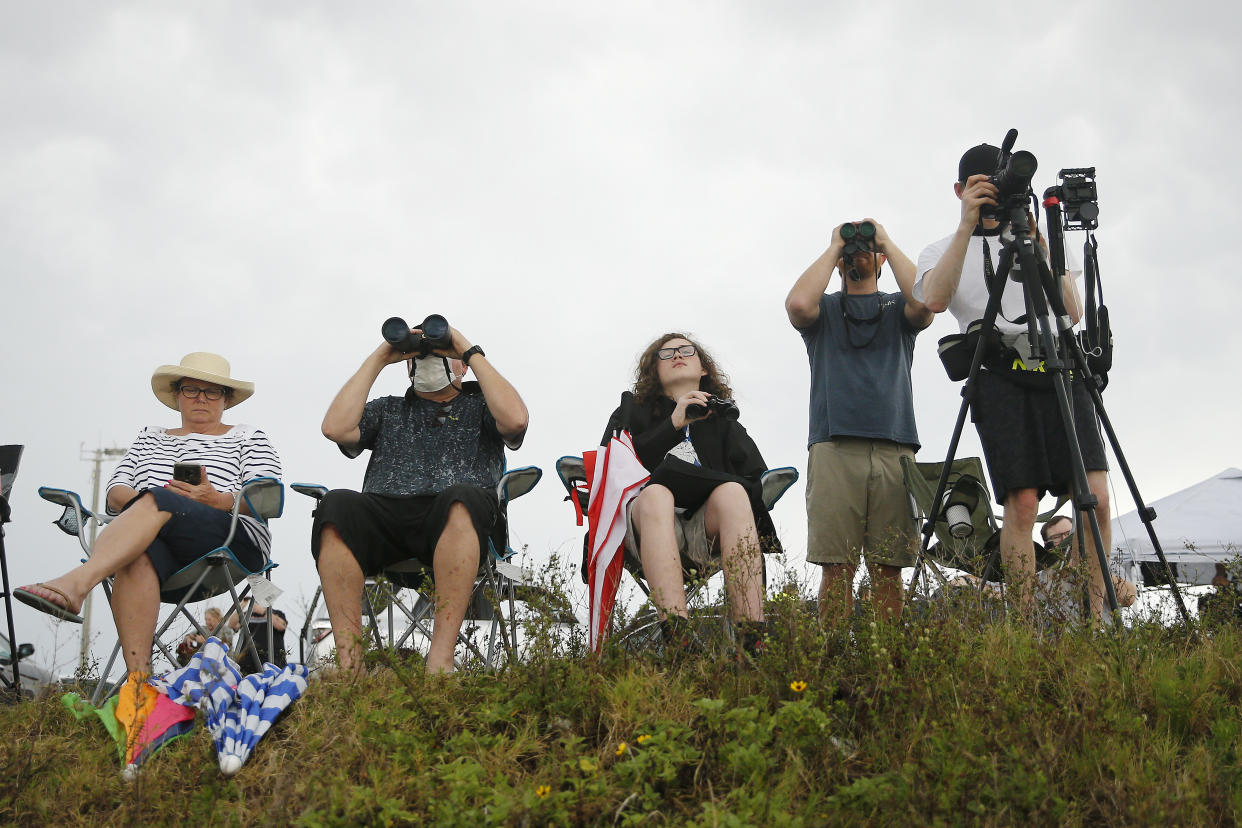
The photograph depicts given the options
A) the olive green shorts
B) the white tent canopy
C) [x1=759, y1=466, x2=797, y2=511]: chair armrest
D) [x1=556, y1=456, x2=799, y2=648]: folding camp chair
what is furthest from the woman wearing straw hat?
the white tent canopy

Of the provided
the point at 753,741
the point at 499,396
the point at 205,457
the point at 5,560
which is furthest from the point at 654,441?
the point at 5,560

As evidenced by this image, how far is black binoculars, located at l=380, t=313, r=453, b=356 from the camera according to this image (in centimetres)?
409

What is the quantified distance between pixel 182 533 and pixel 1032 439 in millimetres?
3057

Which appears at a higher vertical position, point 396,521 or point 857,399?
point 857,399

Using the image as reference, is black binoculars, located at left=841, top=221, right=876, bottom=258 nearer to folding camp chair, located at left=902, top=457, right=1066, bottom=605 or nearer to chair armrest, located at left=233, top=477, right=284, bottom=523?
folding camp chair, located at left=902, top=457, right=1066, bottom=605

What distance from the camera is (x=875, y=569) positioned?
3.40 meters

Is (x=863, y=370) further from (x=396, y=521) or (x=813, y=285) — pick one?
(x=396, y=521)

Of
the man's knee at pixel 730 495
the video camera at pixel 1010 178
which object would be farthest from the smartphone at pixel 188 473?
the video camera at pixel 1010 178

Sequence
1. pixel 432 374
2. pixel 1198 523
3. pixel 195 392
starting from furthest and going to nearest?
1. pixel 1198 523
2. pixel 195 392
3. pixel 432 374

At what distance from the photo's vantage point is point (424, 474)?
4.14 m

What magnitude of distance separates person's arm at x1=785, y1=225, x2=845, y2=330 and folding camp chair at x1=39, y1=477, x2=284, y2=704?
85.4 inches

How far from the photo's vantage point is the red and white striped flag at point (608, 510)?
345cm

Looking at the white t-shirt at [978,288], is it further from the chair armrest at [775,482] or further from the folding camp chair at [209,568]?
the folding camp chair at [209,568]

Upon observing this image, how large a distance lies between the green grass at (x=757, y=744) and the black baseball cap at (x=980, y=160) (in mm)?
1735
